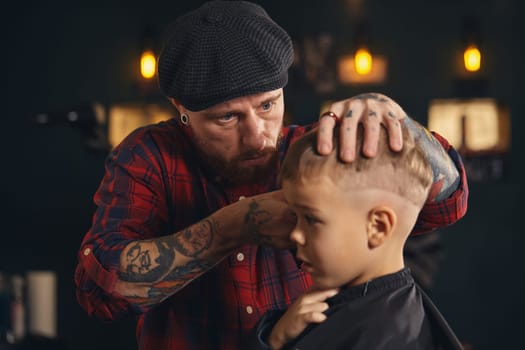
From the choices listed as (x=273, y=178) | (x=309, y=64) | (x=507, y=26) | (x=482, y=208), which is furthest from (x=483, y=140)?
(x=273, y=178)

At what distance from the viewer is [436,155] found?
1.68m

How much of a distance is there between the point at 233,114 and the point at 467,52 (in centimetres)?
393

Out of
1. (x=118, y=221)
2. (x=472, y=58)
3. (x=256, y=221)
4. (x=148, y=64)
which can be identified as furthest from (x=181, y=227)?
(x=472, y=58)

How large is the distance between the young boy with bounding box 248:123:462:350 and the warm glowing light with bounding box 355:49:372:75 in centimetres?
402

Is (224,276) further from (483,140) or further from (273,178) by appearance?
(483,140)

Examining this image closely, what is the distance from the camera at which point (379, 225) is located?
158 cm

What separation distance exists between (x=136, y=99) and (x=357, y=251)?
188 inches

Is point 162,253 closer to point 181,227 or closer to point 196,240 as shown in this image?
point 196,240

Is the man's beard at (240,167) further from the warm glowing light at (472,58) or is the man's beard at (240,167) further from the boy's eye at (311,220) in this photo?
the warm glowing light at (472,58)

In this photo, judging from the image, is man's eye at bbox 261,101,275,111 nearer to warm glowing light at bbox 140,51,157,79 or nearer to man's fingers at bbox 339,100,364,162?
man's fingers at bbox 339,100,364,162

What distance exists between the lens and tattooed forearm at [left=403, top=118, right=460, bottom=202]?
1.64m

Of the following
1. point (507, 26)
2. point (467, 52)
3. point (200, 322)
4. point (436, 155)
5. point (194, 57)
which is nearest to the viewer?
point (436, 155)

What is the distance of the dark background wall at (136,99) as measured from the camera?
19.3 feet

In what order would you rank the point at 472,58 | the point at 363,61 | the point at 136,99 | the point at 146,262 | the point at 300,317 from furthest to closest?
the point at 136,99 < the point at 363,61 < the point at 472,58 < the point at 146,262 < the point at 300,317
